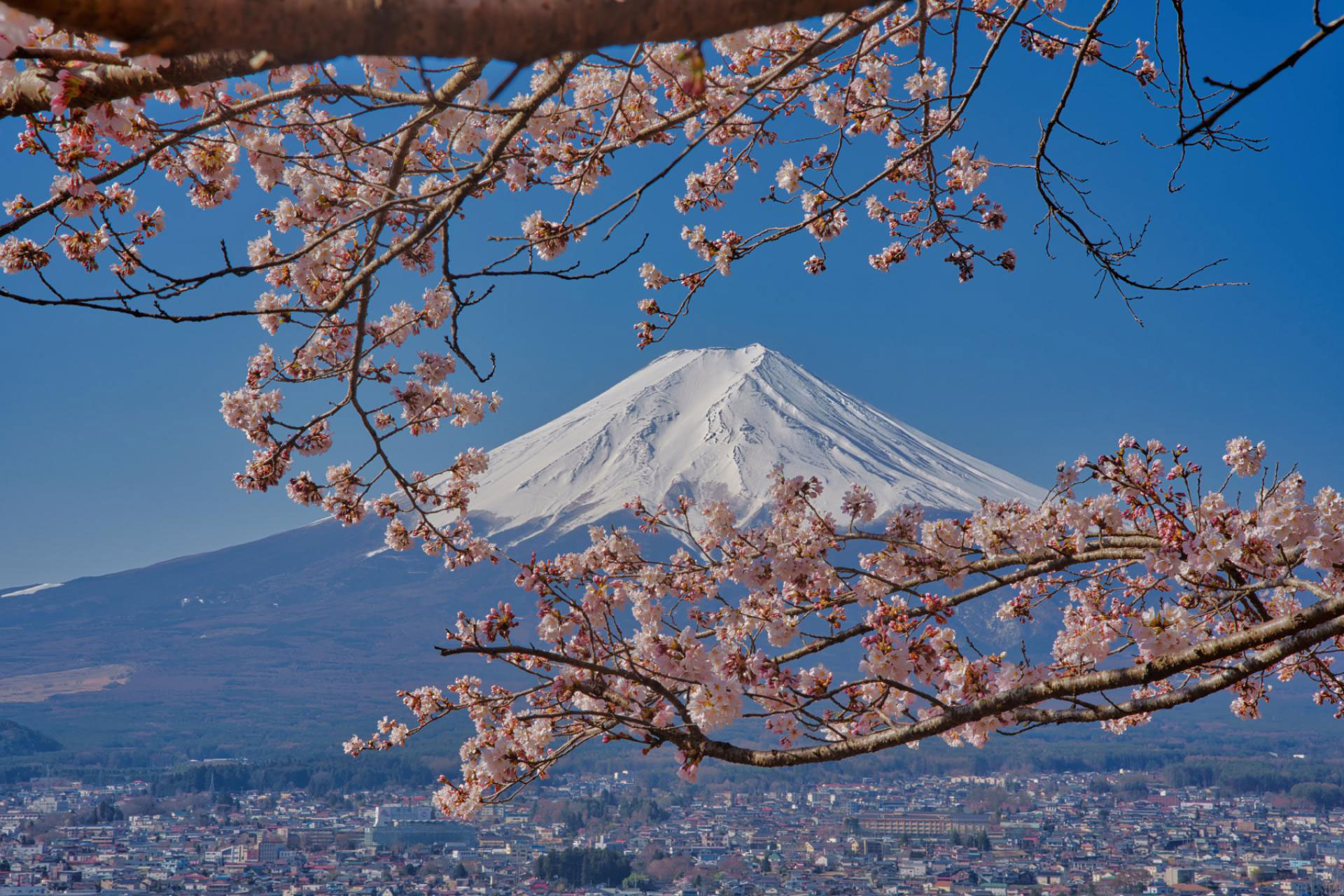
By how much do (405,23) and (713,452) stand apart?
250 ft

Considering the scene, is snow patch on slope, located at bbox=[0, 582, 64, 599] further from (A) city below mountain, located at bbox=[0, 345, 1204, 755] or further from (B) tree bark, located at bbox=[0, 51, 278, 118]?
(B) tree bark, located at bbox=[0, 51, 278, 118]

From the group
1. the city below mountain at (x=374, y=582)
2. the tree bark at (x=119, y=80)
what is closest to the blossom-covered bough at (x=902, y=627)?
the tree bark at (x=119, y=80)

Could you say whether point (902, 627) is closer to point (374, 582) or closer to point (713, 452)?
point (713, 452)

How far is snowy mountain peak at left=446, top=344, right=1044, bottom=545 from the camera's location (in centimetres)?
7000

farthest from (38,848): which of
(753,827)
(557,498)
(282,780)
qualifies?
(557,498)

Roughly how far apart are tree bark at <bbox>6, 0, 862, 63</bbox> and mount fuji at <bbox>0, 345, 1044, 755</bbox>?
53768 mm

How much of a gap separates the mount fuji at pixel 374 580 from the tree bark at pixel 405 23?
5377cm

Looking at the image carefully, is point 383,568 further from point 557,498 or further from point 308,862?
point 308,862

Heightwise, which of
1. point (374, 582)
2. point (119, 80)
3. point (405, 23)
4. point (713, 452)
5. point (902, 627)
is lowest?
point (902, 627)

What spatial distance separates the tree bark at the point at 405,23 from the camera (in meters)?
0.98

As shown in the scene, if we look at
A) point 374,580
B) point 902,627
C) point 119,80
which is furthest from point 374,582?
point 119,80

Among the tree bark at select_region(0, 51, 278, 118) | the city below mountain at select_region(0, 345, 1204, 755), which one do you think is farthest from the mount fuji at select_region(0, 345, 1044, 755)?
the tree bark at select_region(0, 51, 278, 118)

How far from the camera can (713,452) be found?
77.1 m

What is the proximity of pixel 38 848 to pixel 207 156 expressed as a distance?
1430 inches
